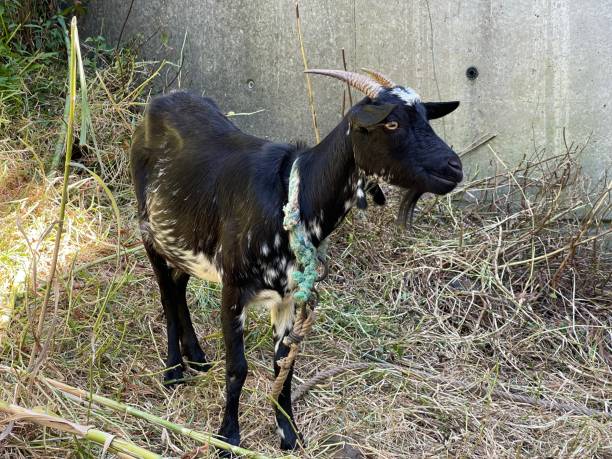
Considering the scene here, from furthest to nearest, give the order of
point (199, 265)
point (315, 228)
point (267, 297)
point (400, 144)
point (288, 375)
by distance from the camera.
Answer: point (199, 265), point (288, 375), point (267, 297), point (315, 228), point (400, 144)

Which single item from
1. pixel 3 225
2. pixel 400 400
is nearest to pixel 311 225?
pixel 400 400

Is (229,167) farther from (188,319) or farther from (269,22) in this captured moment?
(269,22)

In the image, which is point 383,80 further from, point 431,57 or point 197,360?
point 431,57

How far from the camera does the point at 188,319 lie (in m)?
4.14

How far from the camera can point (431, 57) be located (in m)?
5.44

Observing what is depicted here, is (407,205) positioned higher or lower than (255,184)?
lower

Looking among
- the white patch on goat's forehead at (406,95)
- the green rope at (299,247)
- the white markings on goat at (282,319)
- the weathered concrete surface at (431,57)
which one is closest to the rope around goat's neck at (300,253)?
the green rope at (299,247)

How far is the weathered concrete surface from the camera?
208 inches

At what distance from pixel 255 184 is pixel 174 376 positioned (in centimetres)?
117

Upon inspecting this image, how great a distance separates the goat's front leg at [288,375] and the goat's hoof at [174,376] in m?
0.62

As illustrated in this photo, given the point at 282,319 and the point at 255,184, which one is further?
the point at 282,319

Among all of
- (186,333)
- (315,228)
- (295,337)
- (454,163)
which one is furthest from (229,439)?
(454,163)

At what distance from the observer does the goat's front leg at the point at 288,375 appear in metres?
3.54

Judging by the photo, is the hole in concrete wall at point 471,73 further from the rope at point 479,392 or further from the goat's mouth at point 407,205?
the goat's mouth at point 407,205
